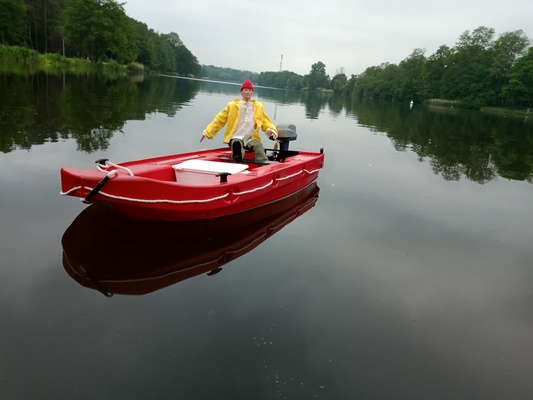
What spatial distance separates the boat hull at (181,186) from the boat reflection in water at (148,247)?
0.20 meters

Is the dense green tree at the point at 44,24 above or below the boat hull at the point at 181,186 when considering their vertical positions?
above

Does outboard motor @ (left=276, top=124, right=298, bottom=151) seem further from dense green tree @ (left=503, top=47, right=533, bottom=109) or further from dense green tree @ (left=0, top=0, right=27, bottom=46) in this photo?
dense green tree @ (left=503, top=47, right=533, bottom=109)

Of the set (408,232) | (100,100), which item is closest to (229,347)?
(408,232)

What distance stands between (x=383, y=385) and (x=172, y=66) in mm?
111590

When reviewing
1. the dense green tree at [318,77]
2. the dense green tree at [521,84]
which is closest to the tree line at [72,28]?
the dense green tree at [521,84]

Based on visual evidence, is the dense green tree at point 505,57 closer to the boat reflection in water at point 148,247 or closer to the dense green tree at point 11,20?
the dense green tree at point 11,20

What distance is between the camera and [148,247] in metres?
4.82

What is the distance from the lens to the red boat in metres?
4.62

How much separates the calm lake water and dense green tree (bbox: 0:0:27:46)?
47.0 m

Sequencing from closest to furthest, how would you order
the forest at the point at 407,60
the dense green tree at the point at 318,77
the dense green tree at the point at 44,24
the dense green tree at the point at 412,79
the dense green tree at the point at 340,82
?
the forest at the point at 407,60, the dense green tree at the point at 44,24, the dense green tree at the point at 412,79, the dense green tree at the point at 340,82, the dense green tree at the point at 318,77

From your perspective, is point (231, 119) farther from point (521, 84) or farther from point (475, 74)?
point (475, 74)

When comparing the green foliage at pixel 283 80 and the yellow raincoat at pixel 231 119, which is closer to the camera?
the yellow raincoat at pixel 231 119

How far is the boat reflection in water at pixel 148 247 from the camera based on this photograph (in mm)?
4152

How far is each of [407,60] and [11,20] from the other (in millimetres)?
79165
